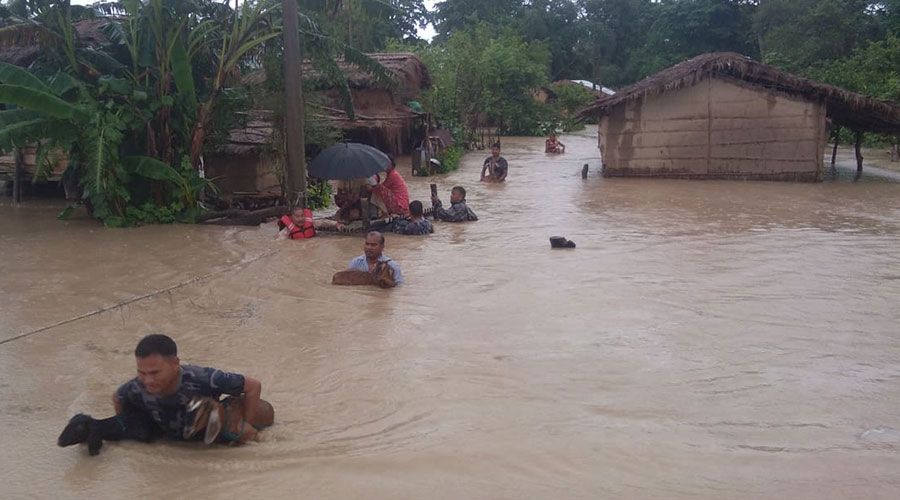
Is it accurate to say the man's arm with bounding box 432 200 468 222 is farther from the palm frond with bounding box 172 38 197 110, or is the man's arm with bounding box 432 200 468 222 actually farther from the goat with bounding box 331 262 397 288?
the goat with bounding box 331 262 397 288

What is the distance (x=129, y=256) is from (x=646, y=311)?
6355 millimetres

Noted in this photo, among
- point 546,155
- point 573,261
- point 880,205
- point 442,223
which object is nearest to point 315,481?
point 573,261

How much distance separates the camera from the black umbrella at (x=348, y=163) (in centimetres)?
1107

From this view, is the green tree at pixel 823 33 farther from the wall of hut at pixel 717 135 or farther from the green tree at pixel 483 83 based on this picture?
the wall of hut at pixel 717 135

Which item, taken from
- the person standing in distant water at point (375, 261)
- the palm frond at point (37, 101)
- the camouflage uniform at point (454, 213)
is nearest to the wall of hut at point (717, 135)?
the camouflage uniform at point (454, 213)

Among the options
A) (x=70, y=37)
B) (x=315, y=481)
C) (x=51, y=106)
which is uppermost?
(x=70, y=37)

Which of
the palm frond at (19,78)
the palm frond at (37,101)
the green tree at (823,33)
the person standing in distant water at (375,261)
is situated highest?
the green tree at (823,33)

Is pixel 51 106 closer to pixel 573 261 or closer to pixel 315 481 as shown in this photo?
pixel 573 261

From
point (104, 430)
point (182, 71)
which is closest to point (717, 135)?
point (182, 71)

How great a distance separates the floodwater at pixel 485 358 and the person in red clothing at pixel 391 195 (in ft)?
2.46

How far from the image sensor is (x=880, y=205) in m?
14.8

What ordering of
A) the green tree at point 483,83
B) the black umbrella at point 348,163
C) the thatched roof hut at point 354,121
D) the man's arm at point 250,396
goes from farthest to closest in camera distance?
1. the green tree at point 483,83
2. the thatched roof hut at point 354,121
3. the black umbrella at point 348,163
4. the man's arm at point 250,396

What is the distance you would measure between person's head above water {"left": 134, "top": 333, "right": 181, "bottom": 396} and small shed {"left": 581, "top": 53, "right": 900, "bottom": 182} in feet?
51.8

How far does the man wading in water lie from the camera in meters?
4.18
